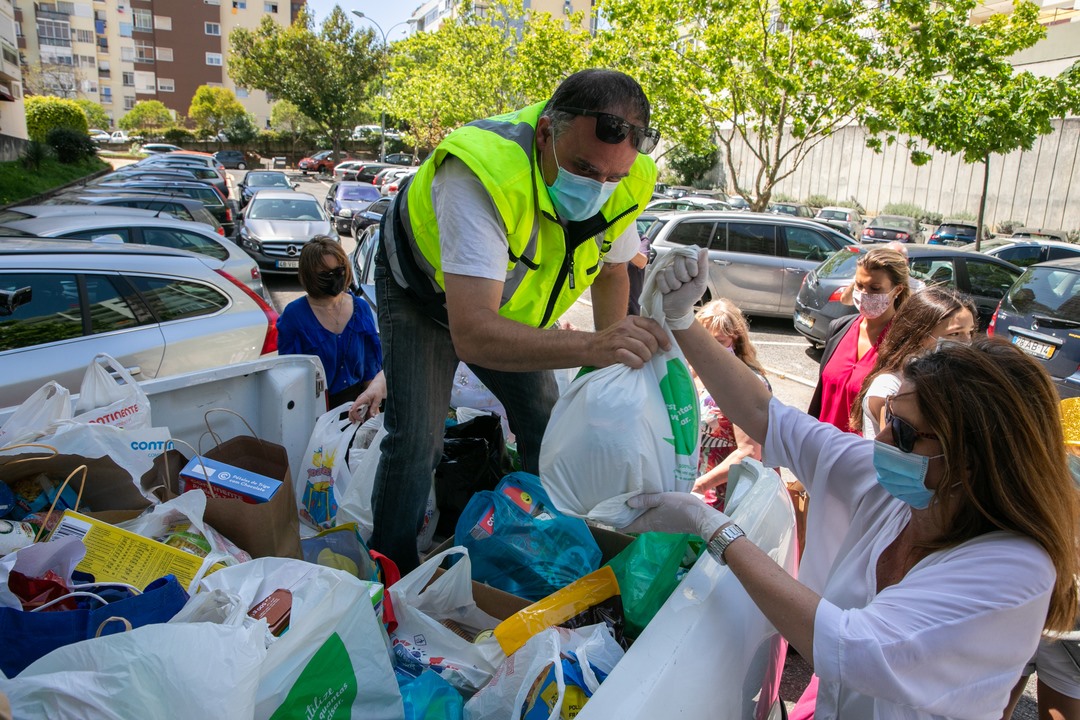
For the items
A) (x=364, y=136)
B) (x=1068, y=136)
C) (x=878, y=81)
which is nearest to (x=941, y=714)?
(x=878, y=81)

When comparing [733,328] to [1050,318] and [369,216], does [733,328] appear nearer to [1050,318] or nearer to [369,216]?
[1050,318]

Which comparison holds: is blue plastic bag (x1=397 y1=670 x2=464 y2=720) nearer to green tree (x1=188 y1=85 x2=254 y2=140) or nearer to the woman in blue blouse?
the woman in blue blouse

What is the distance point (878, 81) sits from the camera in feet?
47.9

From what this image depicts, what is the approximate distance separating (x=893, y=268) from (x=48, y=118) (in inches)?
1558

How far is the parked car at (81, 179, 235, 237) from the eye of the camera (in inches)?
540

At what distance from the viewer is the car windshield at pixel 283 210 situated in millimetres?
13781

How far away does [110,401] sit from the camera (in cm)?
237

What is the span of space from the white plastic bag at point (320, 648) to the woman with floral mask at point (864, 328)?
8.70 ft

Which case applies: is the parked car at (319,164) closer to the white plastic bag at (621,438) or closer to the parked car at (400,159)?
the parked car at (400,159)

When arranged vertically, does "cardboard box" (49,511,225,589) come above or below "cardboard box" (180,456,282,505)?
above

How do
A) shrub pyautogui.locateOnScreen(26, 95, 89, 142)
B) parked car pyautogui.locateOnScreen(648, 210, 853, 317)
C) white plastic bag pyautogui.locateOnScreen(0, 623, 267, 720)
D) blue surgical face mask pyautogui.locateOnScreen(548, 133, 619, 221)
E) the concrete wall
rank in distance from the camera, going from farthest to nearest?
shrub pyautogui.locateOnScreen(26, 95, 89, 142), the concrete wall, parked car pyautogui.locateOnScreen(648, 210, 853, 317), blue surgical face mask pyautogui.locateOnScreen(548, 133, 619, 221), white plastic bag pyautogui.locateOnScreen(0, 623, 267, 720)

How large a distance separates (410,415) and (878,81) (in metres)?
15.3

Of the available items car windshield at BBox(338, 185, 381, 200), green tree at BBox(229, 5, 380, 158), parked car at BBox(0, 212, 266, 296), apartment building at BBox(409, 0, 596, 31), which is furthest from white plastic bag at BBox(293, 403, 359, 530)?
apartment building at BBox(409, 0, 596, 31)

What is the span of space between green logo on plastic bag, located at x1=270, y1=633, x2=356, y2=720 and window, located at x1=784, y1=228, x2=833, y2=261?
10.9 meters
